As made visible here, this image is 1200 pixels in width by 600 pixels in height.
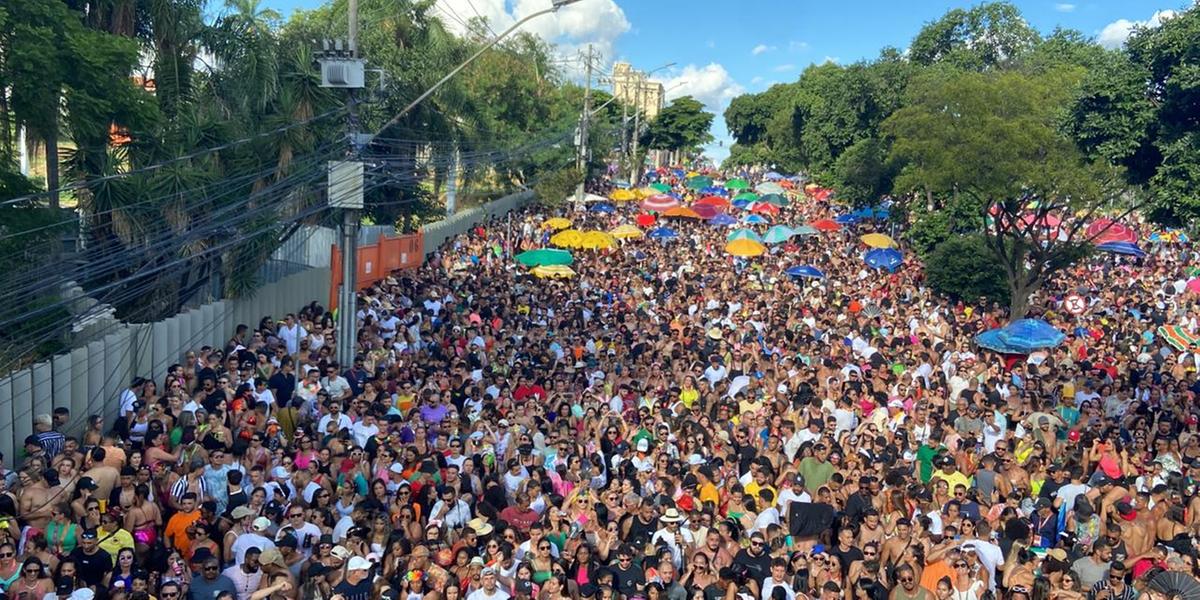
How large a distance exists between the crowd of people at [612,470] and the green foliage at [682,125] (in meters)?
72.5

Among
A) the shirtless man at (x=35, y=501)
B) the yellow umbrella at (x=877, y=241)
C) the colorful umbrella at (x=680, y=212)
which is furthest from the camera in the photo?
the colorful umbrella at (x=680, y=212)

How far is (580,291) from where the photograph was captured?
2214 cm

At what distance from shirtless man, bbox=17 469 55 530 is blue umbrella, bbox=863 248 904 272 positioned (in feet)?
68.3

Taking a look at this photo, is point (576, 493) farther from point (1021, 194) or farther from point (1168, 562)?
point (1021, 194)

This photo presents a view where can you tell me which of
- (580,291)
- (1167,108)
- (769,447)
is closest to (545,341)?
(580,291)

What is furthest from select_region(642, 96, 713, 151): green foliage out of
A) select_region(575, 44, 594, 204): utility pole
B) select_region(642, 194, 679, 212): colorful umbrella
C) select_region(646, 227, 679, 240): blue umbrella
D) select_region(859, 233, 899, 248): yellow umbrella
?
select_region(859, 233, 899, 248): yellow umbrella

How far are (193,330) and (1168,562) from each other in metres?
11.6

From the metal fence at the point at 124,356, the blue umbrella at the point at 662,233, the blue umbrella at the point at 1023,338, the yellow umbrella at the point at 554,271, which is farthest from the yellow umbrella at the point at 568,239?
the blue umbrella at the point at 1023,338

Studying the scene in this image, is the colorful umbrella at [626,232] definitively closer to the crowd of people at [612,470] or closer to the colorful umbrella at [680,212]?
the colorful umbrella at [680,212]

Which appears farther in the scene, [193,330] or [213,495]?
[193,330]

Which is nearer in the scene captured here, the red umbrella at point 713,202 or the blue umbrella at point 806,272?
the blue umbrella at point 806,272

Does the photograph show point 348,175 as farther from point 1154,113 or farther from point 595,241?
point 595,241

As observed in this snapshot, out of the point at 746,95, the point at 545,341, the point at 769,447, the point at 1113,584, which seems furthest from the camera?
the point at 746,95

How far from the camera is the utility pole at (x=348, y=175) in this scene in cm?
1310
